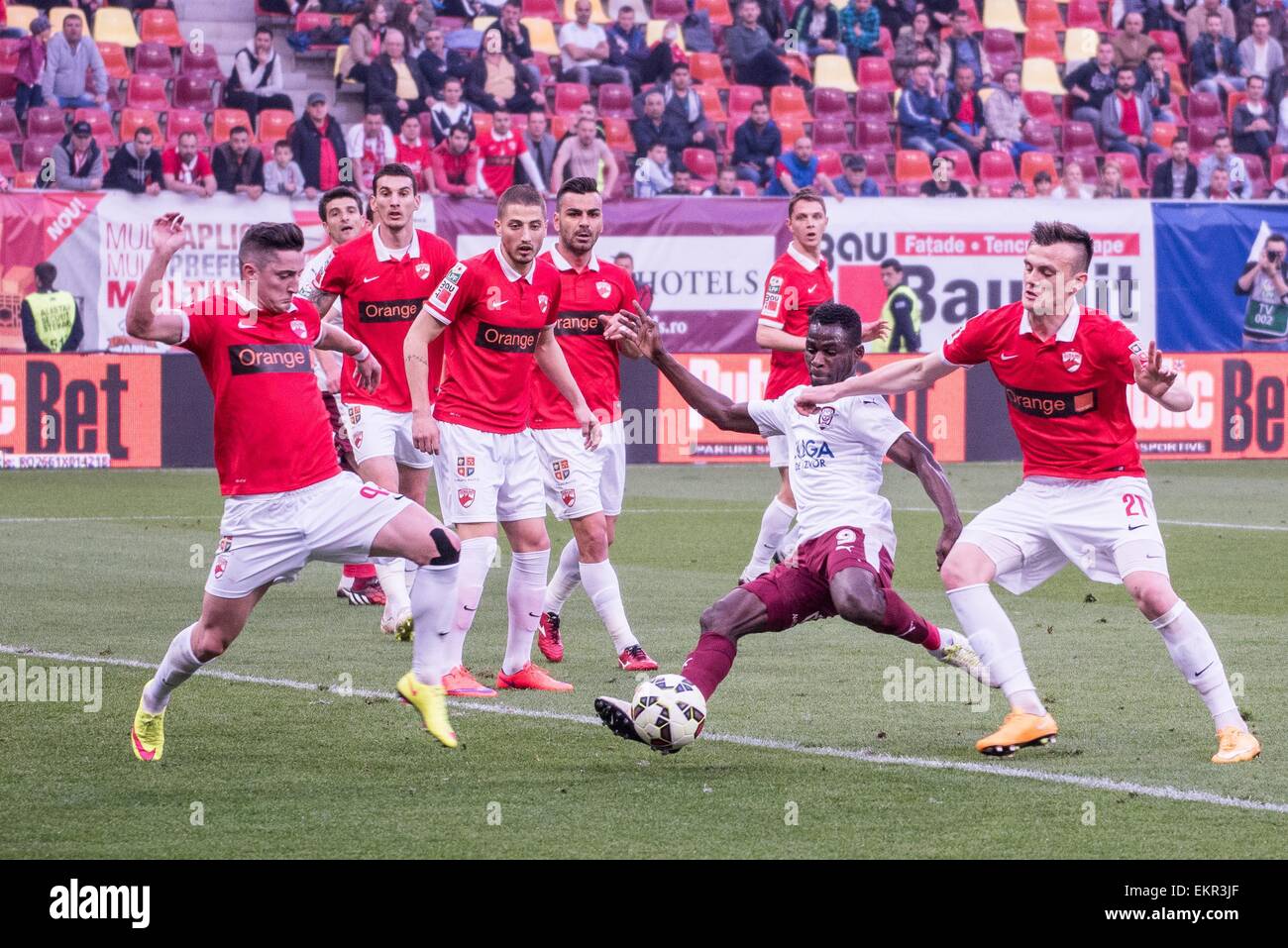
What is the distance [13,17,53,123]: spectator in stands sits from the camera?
2331 centimetres

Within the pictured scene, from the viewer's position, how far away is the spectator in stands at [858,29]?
91.2ft

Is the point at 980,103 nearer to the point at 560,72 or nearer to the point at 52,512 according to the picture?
the point at 560,72

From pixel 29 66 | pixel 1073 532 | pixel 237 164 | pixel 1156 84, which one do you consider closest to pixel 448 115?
pixel 237 164

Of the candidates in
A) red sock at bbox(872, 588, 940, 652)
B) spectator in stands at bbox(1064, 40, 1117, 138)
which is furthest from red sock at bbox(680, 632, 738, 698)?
spectator in stands at bbox(1064, 40, 1117, 138)

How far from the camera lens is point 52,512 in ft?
55.8

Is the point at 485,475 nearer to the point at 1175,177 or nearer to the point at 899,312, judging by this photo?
the point at 899,312

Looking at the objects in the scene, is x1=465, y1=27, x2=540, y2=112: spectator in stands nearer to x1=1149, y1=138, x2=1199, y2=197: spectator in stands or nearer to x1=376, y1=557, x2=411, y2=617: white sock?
x1=1149, y1=138, x2=1199, y2=197: spectator in stands

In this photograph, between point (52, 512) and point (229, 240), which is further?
point (229, 240)

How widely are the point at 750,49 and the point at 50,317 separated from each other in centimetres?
1062

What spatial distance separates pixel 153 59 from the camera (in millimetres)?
24797

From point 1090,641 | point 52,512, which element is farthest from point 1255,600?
point 52,512

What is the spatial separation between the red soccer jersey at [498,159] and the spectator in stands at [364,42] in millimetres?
2065

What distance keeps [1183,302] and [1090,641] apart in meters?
15.5

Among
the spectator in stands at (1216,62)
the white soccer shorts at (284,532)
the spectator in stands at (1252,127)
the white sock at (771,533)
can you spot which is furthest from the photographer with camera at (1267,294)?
the white soccer shorts at (284,532)
